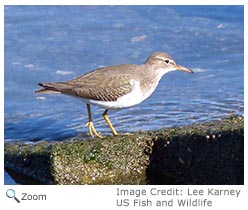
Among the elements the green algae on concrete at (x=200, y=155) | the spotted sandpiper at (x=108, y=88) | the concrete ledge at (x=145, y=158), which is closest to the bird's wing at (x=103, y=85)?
the spotted sandpiper at (x=108, y=88)

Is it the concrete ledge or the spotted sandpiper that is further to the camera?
the spotted sandpiper

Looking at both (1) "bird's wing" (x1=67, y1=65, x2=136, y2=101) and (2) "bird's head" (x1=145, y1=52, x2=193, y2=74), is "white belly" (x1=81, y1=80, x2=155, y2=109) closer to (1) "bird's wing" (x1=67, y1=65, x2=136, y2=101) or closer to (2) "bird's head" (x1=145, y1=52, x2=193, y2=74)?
(1) "bird's wing" (x1=67, y1=65, x2=136, y2=101)

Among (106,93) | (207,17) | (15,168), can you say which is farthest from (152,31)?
(15,168)

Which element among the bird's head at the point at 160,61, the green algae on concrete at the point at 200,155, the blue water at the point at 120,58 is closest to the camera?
the green algae on concrete at the point at 200,155

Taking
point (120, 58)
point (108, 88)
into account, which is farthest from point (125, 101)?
point (120, 58)

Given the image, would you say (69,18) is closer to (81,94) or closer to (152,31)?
(152,31)

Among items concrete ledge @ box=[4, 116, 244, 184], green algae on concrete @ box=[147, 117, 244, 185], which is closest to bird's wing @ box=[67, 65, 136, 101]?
concrete ledge @ box=[4, 116, 244, 184]
